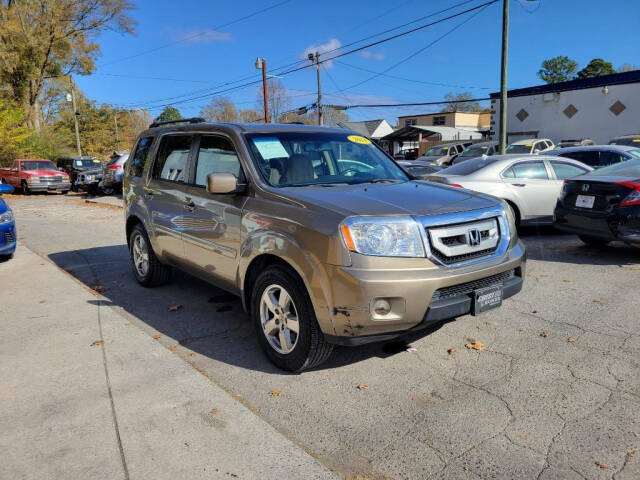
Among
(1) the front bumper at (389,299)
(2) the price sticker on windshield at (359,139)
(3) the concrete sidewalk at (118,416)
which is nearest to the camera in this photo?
(3) the concrete sidewalk at (118,416)

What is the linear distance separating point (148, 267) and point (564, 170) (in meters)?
7.27

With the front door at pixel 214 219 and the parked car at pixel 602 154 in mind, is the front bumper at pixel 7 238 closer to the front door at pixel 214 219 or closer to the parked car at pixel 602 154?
the front door at pixel 214 219

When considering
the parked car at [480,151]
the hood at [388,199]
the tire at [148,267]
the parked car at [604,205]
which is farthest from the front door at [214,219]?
the parked car at [480,151]

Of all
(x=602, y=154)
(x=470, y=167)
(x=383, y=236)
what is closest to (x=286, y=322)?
(x=383, y=236)

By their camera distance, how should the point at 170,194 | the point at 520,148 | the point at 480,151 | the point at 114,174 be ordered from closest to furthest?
the point at 170,194 < the point at 114,174 < the point at 520,148 < the point at 480,151

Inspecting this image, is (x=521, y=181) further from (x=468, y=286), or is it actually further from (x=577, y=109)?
(x=577, y=109)

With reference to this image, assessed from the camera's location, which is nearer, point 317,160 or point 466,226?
point 466,226

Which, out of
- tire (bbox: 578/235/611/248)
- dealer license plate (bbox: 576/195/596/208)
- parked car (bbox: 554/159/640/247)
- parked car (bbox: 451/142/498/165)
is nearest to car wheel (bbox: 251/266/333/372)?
parked car (bbox: 554/159/640/247)

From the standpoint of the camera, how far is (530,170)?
28.6 feet

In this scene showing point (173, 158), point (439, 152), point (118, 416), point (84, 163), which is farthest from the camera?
point (84, 163)

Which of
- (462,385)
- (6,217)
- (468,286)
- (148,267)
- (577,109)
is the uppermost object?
(577,109)

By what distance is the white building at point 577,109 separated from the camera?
2864 cm

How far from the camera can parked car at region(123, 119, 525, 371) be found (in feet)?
10.4

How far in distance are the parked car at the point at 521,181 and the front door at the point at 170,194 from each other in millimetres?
4626
